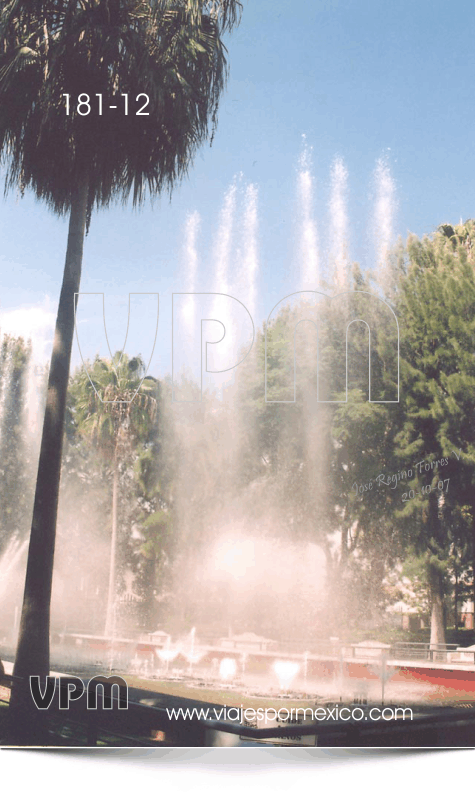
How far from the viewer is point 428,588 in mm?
7168

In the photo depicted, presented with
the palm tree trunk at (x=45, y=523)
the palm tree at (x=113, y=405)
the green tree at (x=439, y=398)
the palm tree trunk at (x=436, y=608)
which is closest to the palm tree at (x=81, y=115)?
the palm tree trunk at (x=45, y=523)

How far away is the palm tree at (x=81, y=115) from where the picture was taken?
6.25 meters

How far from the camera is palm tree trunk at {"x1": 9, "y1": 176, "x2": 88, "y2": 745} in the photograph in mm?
5848

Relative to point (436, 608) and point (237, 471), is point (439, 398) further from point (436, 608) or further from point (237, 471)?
point (237, 471)

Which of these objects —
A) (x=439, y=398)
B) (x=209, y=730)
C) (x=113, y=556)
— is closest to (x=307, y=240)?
(x=439, y=398)

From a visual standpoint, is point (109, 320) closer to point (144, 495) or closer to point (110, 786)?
point (144, 495)

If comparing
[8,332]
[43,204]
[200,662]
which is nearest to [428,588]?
[200,662]

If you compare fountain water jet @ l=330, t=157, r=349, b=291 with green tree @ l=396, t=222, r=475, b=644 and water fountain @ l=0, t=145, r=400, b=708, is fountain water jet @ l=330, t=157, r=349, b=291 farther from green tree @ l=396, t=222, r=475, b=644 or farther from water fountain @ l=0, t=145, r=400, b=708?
green tree @ l=396, t=222, r=475, b=644

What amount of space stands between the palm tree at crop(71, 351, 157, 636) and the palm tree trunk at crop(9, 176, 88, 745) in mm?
222

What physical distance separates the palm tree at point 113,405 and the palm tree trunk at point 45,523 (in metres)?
0.22

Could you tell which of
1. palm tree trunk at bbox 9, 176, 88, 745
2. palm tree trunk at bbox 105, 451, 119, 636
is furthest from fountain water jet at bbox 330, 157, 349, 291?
palm tree trunk at bbox 105, 451, 119, 636

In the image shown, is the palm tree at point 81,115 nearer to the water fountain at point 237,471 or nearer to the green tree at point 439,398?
the water fountain at point 237,471

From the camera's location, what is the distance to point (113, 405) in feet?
22.1

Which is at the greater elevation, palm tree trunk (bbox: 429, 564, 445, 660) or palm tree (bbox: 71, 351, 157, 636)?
palm tree (bbox: 71, 351, 157, 636)
